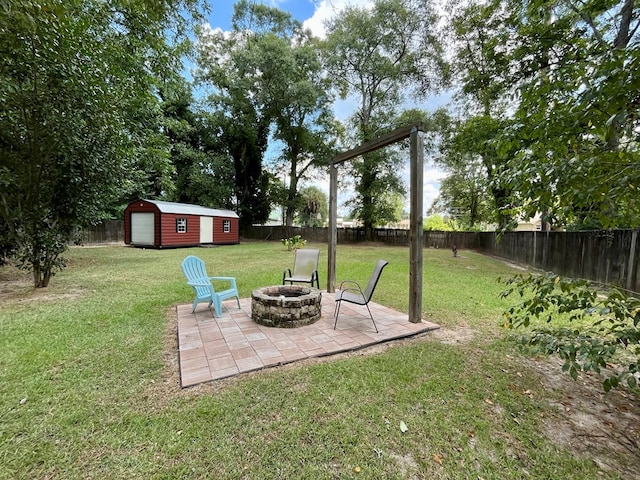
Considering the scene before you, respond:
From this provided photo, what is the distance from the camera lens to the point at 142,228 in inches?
593

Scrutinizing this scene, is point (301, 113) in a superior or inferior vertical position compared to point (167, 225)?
superior

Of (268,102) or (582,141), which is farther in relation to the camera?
(268,102)

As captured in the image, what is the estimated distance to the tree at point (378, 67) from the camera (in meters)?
17.3

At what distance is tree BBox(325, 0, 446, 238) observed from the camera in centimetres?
1727

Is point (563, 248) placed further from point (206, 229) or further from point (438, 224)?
point (438, 224)

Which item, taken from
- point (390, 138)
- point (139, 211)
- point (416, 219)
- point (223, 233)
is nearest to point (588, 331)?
point (416, 219)

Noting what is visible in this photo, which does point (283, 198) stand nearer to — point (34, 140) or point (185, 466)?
point (34, 140)

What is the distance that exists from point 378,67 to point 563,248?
15352mm

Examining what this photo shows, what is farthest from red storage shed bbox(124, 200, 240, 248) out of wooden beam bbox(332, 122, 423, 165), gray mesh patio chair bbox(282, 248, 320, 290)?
wooden beam bbox(332, 122, 423, 165)

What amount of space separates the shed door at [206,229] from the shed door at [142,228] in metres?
2.73

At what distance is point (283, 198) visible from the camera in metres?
22.2

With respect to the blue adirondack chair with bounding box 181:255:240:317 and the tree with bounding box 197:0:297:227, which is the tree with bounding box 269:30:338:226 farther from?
the blue adirondack chair with bounding box 181:255:240:317

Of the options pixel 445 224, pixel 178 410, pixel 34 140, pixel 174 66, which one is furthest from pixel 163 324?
pixel 445 224

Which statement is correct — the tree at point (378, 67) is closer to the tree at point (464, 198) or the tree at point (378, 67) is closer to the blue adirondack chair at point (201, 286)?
the tree at point (464, 198)
